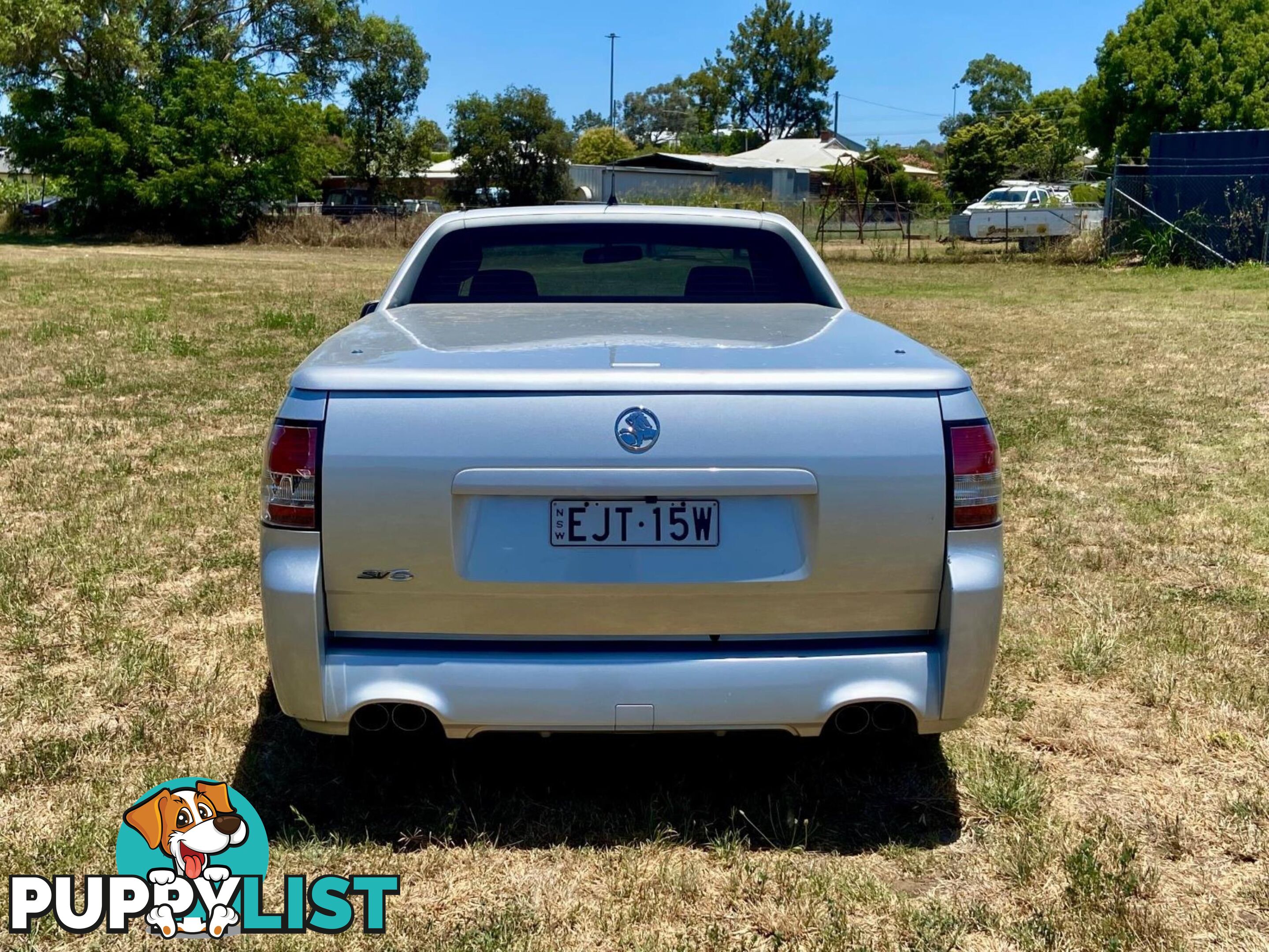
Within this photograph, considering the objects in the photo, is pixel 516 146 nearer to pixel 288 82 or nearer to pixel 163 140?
pixel 288 82

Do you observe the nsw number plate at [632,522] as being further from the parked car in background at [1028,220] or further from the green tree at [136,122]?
the green tree at [136,122]

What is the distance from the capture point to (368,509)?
2799mm

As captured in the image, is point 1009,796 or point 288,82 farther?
point 288,82

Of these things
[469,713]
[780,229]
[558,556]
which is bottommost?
[469,713]

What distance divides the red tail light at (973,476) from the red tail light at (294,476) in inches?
58.1

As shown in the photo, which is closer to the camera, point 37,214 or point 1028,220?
point 1028,220

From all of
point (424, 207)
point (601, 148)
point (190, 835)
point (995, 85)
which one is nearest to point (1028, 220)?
point (424, 207)

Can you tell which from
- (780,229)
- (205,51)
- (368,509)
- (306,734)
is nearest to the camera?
(368,509)

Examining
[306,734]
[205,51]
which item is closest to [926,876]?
[306,734]

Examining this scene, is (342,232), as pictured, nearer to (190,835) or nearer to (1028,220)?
(1028,220)

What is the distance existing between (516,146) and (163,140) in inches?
691

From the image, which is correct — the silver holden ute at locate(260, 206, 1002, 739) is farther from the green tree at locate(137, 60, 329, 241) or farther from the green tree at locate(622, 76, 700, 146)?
the green tree at locate(622, 76, 700, 146)

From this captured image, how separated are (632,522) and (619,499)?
0.20 feet

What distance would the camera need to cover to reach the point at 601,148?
78.2m
